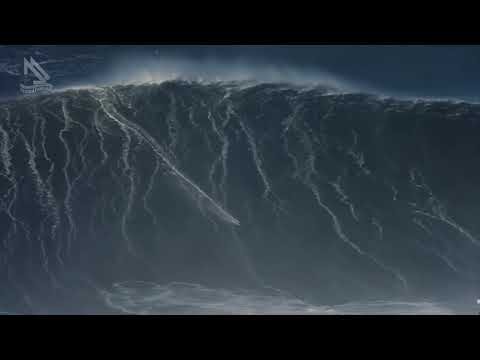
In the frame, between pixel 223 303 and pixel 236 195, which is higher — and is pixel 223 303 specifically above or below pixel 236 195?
below

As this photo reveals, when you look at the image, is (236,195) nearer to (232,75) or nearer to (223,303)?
(223,303)

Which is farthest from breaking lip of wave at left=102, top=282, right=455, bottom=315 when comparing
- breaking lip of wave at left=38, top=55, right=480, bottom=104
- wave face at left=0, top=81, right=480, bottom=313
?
breaking lip of wave at left=38, top=55, right=480, bottom=104

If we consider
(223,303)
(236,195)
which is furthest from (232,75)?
(223,303)

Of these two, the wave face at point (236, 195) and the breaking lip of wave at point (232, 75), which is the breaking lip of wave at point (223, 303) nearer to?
the wave face at point (236, 195)

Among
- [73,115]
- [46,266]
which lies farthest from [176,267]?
[73,115]

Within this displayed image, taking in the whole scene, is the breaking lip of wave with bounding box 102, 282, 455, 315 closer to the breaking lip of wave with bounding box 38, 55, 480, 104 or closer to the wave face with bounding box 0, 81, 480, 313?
the wave face with bounding box 0, 81, 480, 313
